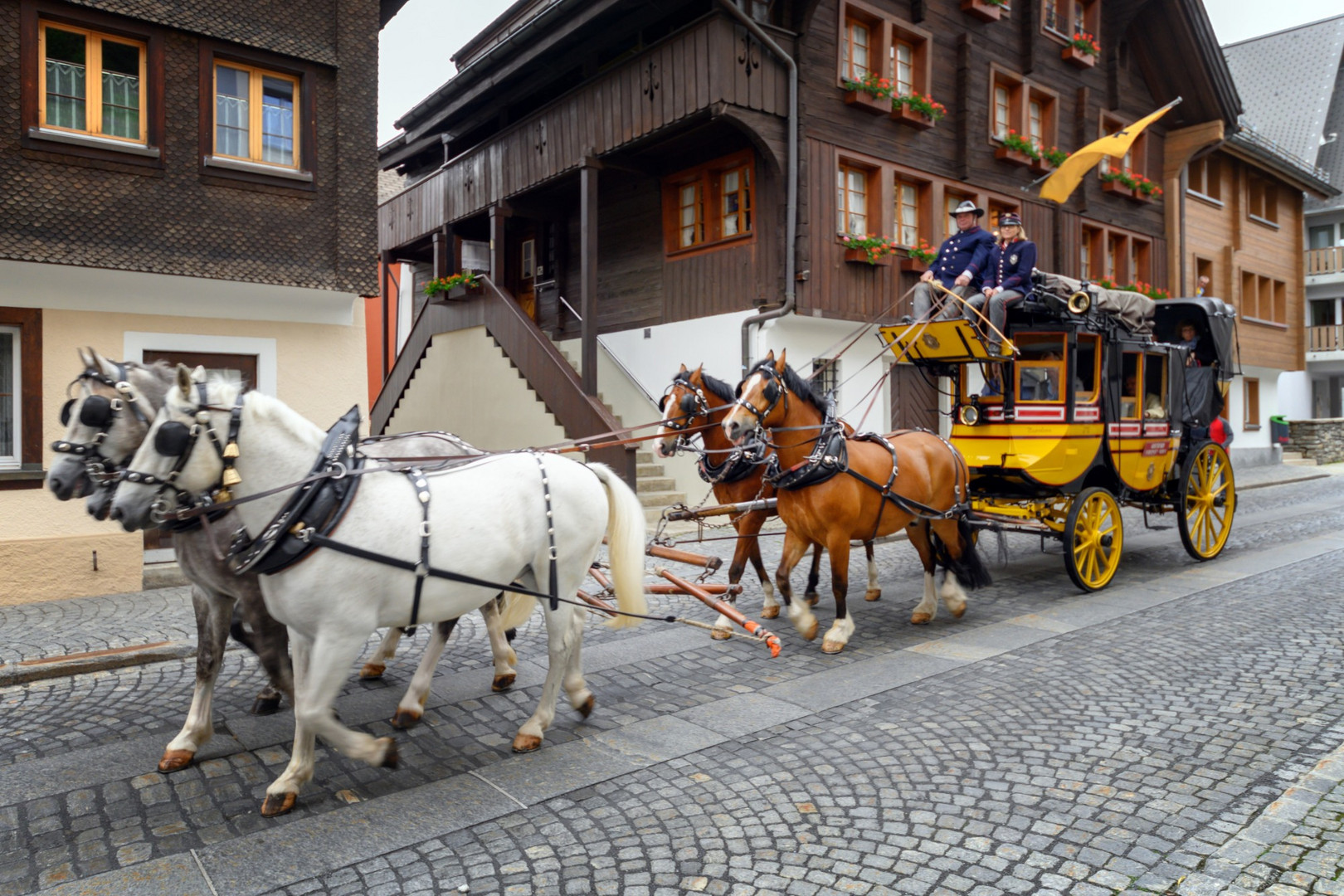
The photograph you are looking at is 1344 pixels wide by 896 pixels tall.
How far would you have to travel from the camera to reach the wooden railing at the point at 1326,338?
3169cm

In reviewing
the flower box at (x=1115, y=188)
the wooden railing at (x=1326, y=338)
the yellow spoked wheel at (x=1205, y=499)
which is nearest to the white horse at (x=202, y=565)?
the yellow spoked wheel at (x=1205, y=499)

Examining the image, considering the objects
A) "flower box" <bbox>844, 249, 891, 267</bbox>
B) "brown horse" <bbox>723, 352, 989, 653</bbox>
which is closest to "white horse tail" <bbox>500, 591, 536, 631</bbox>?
"brown horse" <bbox>723, 352, 989, 653</bbox>

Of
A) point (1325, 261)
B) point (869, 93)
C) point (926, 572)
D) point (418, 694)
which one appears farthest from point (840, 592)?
point (1325, 261)

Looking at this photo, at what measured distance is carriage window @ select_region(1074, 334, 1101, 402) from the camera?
8414 mm

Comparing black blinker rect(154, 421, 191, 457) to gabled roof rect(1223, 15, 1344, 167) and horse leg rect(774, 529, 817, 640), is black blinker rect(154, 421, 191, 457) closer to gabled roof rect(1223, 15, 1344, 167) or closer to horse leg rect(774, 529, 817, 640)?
horse leg rect(774, 529, 817, 640)

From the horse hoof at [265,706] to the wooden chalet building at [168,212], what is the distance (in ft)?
12.2

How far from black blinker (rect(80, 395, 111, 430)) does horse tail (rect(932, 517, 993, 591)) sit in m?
5.88

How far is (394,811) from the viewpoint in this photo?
3646mm

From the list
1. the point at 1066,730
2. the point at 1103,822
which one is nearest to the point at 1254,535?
the point at 1066,730

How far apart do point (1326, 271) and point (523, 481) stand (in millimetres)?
38650

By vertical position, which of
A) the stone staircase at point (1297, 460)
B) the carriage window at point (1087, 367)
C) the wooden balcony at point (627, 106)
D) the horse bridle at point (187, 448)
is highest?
the wooden balcony at point (627, 106)

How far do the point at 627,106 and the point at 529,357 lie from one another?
4.27m

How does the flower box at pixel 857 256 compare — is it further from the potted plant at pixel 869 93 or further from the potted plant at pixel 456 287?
A: the potted plant at pixel 456 287

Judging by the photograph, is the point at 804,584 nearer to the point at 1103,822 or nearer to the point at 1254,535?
the point at 1103,822
